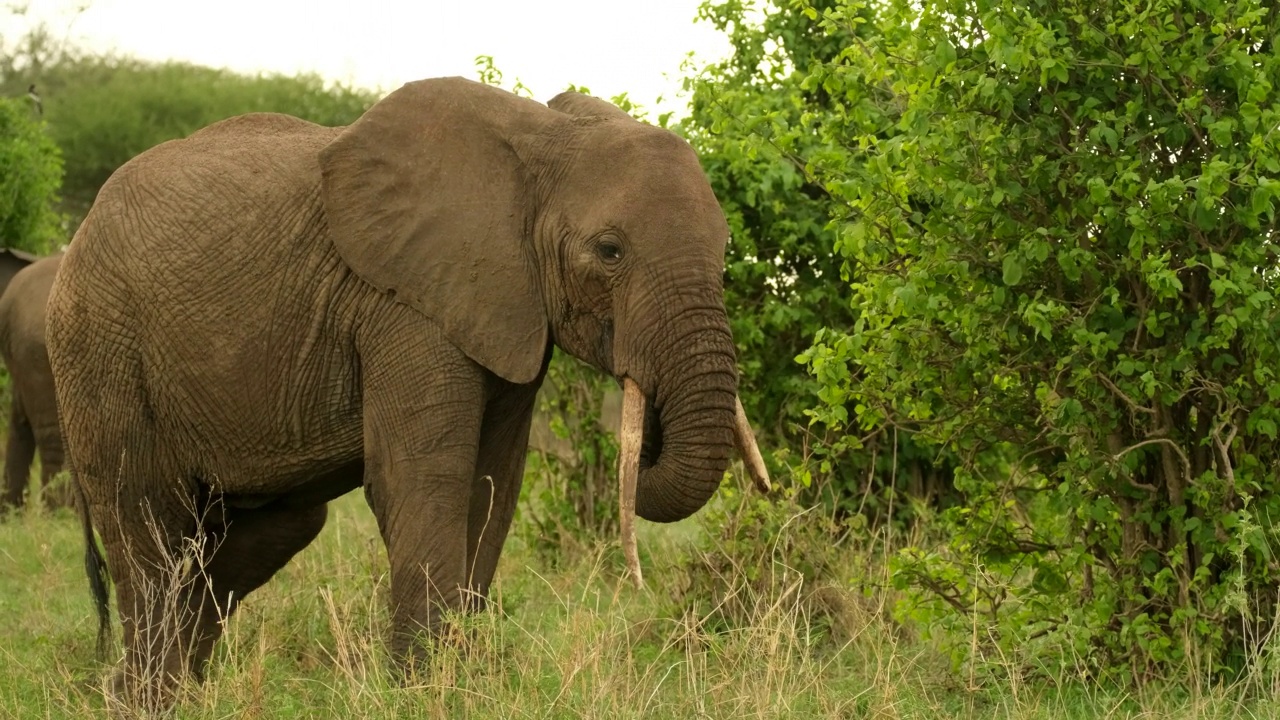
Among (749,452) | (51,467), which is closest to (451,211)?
(749,452)

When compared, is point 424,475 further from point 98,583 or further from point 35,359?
point 35,359

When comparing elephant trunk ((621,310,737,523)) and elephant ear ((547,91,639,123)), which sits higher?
elephant ear ((547,91,639,123))

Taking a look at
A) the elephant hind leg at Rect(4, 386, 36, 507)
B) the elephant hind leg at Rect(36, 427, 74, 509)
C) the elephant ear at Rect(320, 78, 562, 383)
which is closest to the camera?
the elephant ear at Rect(320, 78, 562, 383)

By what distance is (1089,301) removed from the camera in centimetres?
608

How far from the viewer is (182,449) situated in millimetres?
6668

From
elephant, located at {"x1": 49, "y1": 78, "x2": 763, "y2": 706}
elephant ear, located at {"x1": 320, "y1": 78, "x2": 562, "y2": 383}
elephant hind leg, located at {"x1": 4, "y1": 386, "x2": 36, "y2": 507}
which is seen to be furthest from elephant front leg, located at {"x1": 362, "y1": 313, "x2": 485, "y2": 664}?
elephant hind leg, located at {"x1": 4, "y1": 386, "x2": 36, "y2": 507}

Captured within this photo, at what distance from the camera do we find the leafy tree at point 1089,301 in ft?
18.6

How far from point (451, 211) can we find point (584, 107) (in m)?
0.63

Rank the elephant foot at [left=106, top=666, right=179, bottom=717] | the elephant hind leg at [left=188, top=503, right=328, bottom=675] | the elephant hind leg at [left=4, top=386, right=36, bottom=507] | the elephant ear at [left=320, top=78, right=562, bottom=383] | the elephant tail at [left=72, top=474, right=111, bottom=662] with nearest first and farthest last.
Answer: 1. the elephant foot at [left=106, top=666, right=179, bottom=717]
2. the elephant ear at [left=320, top=78, right=562, bottom=383]
3. the elephant hind leg at [left=188, top=503, right=328, bottom=675]
4. the elephant tail at [left=72, top=474, right=111, bottom=662]
5. the elephant hind leg at [left=4, top=386, right=36, bottom=507]

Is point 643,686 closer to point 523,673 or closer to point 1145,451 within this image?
point 523,673

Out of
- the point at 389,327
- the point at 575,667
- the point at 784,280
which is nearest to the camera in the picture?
the point at 575,667

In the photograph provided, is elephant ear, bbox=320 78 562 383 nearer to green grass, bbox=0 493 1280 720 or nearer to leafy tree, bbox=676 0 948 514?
green grass, bbox=0 493 1280 720

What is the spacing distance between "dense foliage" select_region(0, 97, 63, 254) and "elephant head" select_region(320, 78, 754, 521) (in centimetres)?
1017

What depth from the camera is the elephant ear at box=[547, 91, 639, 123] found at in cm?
630
